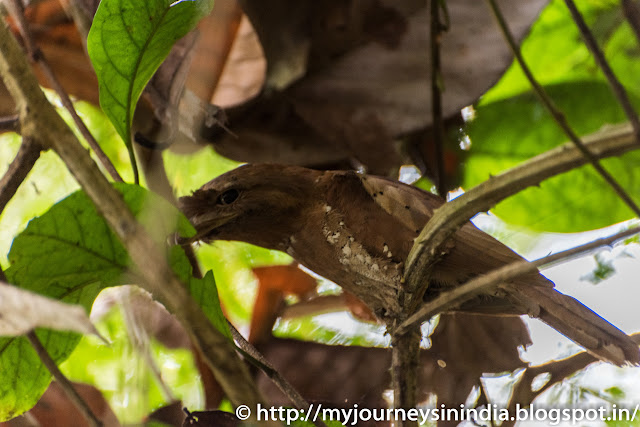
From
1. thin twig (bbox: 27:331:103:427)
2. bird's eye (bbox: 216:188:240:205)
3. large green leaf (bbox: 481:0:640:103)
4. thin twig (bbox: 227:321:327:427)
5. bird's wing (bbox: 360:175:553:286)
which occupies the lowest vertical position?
thin twig (bbox: 27:331:103:427)

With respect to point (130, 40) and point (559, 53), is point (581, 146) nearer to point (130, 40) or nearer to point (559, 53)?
point (130, 40)

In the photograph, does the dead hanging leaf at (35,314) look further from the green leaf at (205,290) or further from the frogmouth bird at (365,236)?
the frogmouth bird at (365,236)

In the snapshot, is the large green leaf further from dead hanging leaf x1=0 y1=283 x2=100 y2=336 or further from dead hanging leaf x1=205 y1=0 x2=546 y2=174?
dead hanging leaf x1=0 y1=283 x2=100 y2=336

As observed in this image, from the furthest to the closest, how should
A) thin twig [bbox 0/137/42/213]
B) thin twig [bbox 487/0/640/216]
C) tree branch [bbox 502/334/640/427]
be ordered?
tree branch [bbox 502/334/640/427] → thin twig [bbox 0/137/42/213] → thin twig [bbox 487/0/640/216]

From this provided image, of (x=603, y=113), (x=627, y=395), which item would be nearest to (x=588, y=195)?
(x=603, y=113)

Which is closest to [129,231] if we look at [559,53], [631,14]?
[631,14]

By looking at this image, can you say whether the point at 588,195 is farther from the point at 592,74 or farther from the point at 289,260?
the point at 289,260

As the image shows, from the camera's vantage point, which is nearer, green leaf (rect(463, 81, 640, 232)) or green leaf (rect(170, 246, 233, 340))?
A: green leaf (rect(170, 246, 233, 340))

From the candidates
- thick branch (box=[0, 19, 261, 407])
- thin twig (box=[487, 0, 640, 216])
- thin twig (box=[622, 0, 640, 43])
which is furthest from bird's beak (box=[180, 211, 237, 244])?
thin twig (box=[622, 0, 640, 43])
